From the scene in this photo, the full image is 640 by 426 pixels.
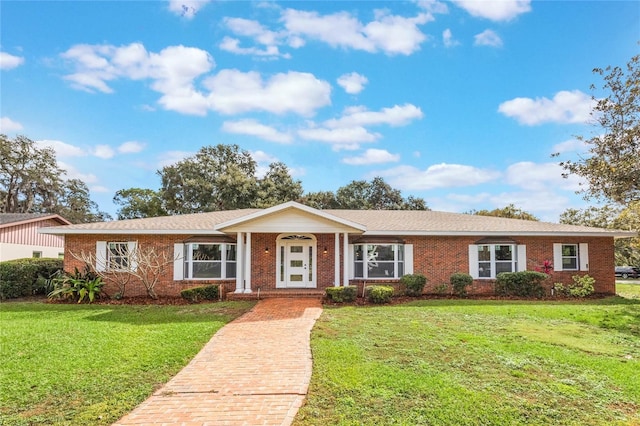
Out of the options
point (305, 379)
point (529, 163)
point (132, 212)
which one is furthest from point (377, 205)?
point (305, 379)

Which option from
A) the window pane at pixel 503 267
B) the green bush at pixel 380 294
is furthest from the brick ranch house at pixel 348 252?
the green bush at pixel 380 294

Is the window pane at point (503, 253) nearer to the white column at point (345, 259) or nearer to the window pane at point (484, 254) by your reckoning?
the window pane at point (484, 254)

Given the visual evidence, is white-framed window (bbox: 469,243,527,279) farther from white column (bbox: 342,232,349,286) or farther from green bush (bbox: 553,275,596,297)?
white column (bbox: 342,232,349,286)

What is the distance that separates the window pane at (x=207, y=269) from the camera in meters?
15.1

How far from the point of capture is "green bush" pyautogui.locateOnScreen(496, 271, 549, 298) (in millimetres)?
14516

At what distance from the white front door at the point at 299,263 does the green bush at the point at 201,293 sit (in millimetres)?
2689

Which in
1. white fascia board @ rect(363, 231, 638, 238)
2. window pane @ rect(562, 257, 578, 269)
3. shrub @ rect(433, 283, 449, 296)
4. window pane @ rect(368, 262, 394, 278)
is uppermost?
white fascia board @ rect(363, 231, 638, 238)

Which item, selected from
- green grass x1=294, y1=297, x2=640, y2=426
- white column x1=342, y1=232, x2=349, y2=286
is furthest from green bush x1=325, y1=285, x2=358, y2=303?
green grass x1=294, y1=297, x2=640, y2=426

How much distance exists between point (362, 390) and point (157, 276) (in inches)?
442

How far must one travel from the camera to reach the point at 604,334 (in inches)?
343

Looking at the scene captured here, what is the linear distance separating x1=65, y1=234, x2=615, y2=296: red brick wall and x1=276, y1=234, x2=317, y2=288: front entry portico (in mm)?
202

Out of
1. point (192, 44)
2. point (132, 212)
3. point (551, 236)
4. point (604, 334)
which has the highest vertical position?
point (192, 44)

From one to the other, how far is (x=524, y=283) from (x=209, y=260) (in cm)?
1191

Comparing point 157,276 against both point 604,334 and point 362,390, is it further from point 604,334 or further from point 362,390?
point 604,334
